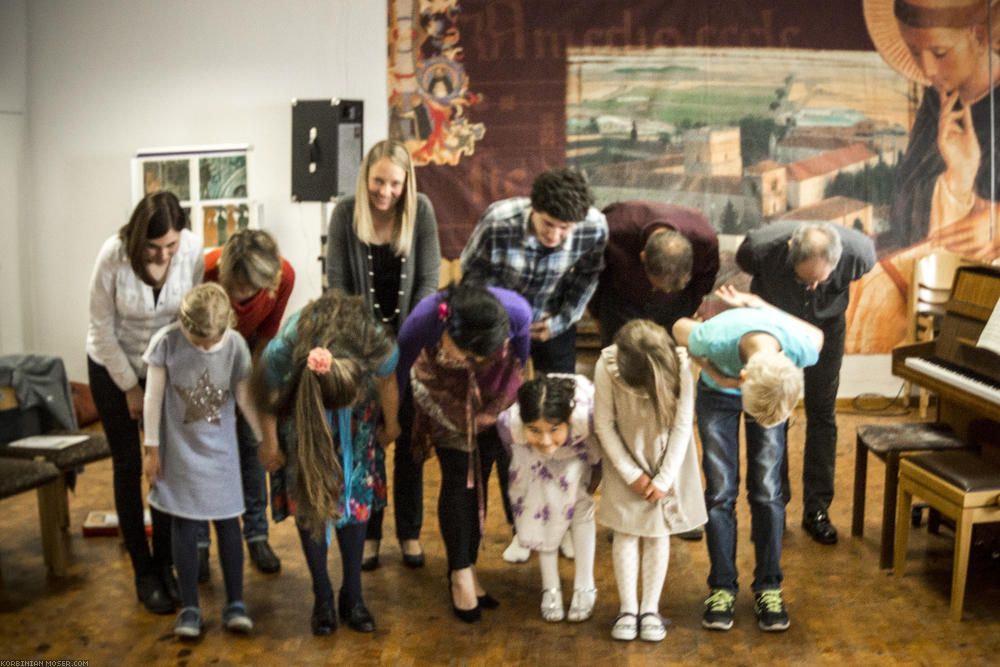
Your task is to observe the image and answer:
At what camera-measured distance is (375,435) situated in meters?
3.15

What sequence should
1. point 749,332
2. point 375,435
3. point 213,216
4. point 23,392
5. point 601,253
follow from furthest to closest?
point 213,216 → point 23,392 → point 601,253 → point 375,435 → point 749,332

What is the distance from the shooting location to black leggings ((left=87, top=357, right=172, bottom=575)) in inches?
129

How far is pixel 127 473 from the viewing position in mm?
3332

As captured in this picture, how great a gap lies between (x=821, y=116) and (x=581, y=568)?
4088 millimetres

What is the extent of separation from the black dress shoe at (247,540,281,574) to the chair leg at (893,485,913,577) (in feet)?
7.05

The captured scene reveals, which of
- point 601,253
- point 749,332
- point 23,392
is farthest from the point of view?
point 23,392

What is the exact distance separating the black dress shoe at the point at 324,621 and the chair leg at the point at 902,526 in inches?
74.7

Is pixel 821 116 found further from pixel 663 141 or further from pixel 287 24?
pixel 287 24

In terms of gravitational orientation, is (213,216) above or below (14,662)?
above

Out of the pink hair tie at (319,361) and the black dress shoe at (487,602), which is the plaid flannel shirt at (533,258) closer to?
the pink hair tie at (319,361)

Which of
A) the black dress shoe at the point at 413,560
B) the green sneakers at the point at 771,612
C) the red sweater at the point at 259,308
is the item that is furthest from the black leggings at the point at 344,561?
the green sneakers at the point at 771,612

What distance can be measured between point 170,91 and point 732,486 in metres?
4.61

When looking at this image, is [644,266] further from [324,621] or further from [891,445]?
[324,621]

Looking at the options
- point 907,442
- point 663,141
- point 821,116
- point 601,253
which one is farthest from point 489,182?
point 907,442
